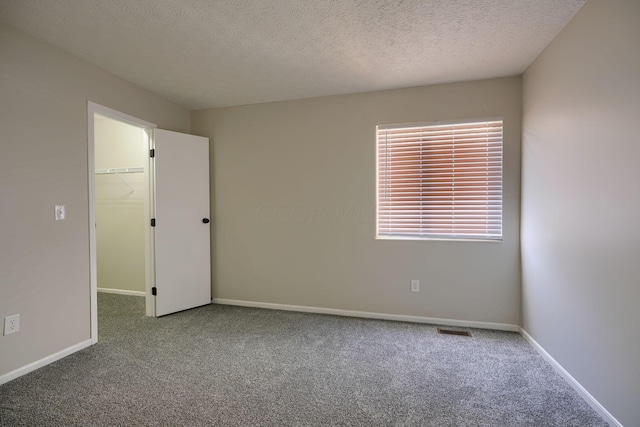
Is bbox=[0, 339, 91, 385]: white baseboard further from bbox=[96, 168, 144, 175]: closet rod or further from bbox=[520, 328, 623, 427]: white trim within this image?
bbox=[520, 328, 623, 427]: white trim

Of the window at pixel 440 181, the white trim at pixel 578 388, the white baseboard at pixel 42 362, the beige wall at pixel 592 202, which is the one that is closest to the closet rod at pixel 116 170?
the white baseboard at pixel 42 362

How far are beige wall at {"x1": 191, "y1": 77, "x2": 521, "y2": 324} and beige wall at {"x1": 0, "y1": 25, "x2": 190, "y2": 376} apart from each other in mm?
1445

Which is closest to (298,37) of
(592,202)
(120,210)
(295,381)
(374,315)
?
(592,202)

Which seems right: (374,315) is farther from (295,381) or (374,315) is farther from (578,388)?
(578,388)

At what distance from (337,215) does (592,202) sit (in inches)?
84.4

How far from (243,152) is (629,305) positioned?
354cm

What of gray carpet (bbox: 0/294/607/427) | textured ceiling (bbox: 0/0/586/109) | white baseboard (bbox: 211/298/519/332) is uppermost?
textured ceiling (bbox: 0/0/586/109)

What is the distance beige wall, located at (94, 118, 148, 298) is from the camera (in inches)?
163

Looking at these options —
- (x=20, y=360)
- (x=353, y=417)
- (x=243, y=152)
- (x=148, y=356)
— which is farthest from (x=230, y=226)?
(x=353, y=417)

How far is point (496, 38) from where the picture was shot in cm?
221

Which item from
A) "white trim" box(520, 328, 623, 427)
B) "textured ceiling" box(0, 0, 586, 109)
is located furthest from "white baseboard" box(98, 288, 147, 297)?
"white trim" box(520, 328, 623, 427)

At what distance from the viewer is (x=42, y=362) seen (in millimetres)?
2262

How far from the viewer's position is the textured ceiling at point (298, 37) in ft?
6.18

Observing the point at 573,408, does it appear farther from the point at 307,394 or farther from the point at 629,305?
the point at 307,394
